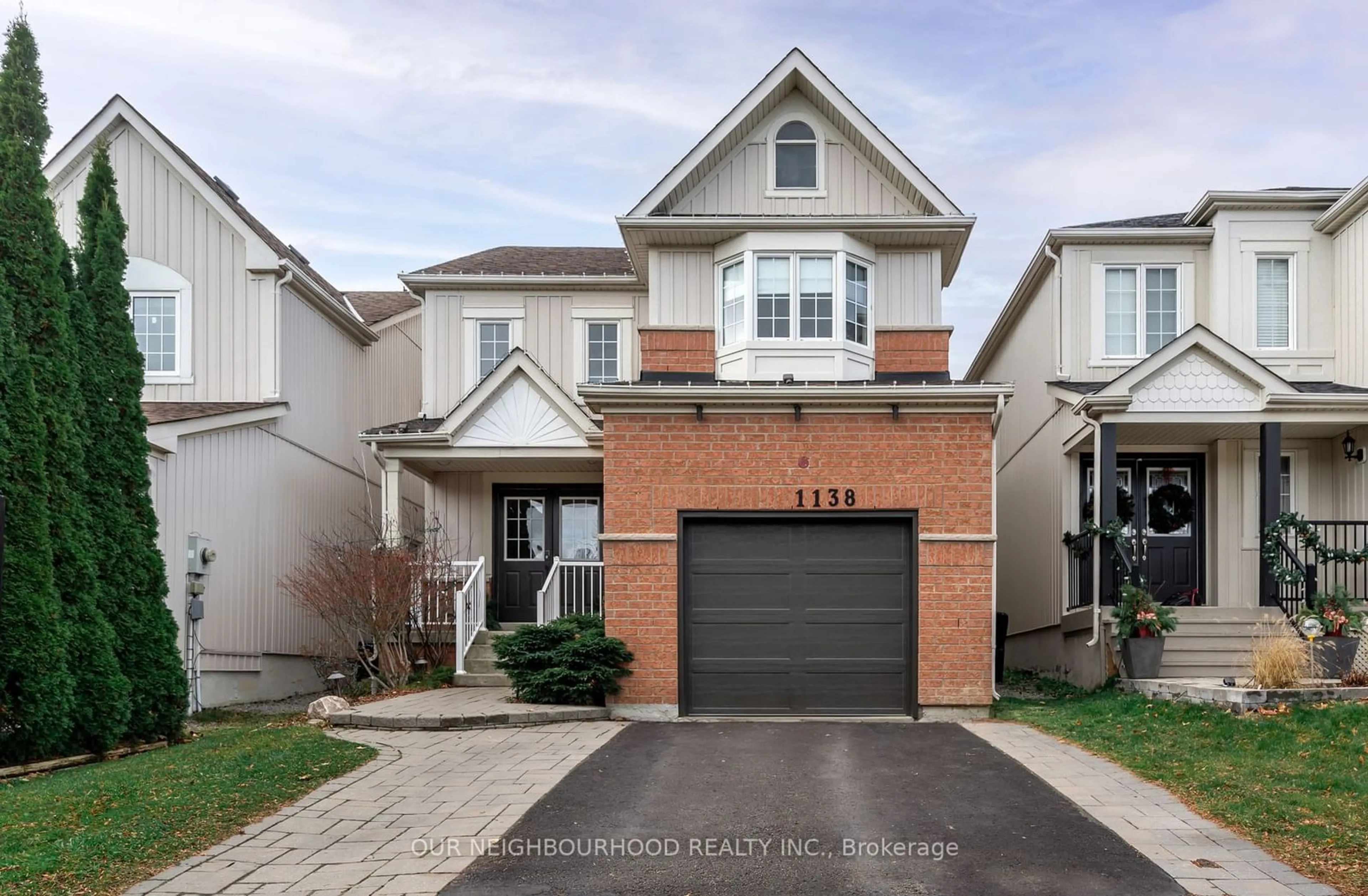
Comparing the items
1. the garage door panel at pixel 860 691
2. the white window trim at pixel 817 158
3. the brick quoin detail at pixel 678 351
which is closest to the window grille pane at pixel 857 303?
the white window trim at pixel 817 158

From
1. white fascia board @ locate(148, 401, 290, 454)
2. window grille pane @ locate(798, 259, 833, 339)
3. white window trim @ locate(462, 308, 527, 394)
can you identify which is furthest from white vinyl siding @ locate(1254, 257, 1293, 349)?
white fascia board @ locate(148, 401, 290, 454)

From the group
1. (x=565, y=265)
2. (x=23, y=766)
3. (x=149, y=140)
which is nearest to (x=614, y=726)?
(x=23, y=766)

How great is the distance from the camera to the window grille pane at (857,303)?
15859 mm

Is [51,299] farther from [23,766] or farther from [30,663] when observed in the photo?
[23,766]

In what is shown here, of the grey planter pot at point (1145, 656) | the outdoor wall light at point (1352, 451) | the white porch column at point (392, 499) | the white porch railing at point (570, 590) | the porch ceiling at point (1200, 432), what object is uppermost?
the porch ceiling at point (1200, 432)

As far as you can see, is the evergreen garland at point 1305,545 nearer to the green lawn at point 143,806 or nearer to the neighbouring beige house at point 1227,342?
the neighbouring beige house at point 1227,342

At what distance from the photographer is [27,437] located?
1000cm

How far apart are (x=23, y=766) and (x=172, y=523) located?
508 cm

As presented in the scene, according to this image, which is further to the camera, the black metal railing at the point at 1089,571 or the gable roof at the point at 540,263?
the gable roof at the point at 540,263

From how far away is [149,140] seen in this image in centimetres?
1758

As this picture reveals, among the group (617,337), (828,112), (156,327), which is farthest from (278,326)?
(828,112)

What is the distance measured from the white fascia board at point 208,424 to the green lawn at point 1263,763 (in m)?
10.4

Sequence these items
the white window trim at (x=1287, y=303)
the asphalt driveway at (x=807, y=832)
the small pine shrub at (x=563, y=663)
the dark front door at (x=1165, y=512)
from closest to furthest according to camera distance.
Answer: the asphalt driveway at (x=807, y=832) → the small pine shrub at (x=563, y=663) → the white window trim at (x=1287, y=303) → the dark front door at (x=1165, y=512)

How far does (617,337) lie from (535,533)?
3.54 meters
